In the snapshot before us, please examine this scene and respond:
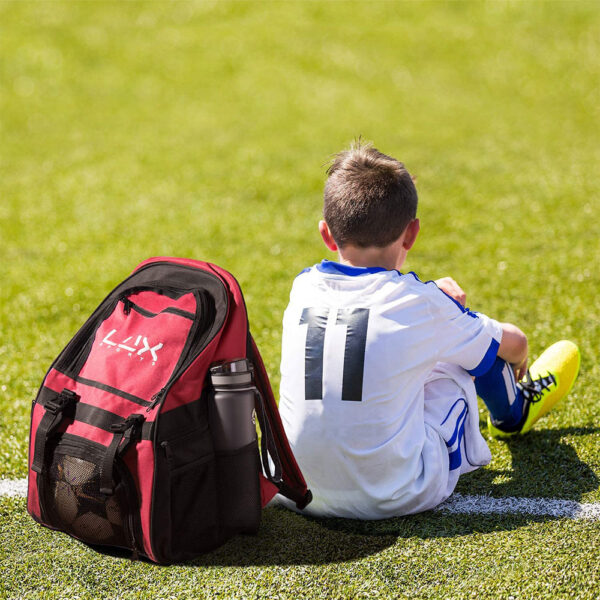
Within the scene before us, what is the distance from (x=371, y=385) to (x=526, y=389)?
116 cm

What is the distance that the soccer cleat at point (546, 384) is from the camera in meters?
3.83

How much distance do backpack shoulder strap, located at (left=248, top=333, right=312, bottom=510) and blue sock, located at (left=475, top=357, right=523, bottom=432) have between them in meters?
0.92

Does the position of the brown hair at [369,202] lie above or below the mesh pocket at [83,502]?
above

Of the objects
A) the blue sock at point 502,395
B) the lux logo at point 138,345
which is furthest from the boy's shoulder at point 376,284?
the lux logo at point 138,345

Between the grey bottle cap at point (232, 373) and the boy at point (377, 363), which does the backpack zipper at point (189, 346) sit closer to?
the grey bottle cap at point (232, 373)

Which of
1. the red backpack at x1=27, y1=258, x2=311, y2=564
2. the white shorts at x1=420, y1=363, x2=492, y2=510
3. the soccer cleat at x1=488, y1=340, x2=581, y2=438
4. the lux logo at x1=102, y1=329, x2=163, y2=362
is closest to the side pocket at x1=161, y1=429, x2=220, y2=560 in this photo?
the red backpack at x1=27, y1=258, x2=311, y2=564

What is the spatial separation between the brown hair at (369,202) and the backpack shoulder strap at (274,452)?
565 millimetres

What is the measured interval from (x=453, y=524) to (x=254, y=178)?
6100 mm

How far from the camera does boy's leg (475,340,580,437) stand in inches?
139

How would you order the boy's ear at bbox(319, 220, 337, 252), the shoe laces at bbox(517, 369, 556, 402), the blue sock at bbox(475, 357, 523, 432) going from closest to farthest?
1. the boy's ear at bbox(319, 220, 337, 252)
2. the blue sock at bbox(475, 357, 523, 432)
3. the shoe laces at bbox(517, 369, 556, 402)

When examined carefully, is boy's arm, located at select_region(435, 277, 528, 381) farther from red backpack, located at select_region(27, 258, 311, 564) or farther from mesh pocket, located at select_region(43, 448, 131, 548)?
mesh pocket, located at select_region(43, 448, 131, 548)

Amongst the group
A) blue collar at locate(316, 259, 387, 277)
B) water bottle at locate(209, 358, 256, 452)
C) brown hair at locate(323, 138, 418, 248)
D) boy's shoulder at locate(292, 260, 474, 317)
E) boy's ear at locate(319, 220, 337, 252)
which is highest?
brown hair at locate(323, 138, 418, 248)

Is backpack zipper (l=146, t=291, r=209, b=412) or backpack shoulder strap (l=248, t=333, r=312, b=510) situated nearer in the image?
backpack zipper (l=146, t=291, r=209, b=412)

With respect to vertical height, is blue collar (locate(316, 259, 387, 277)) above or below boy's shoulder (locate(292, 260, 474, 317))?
above
